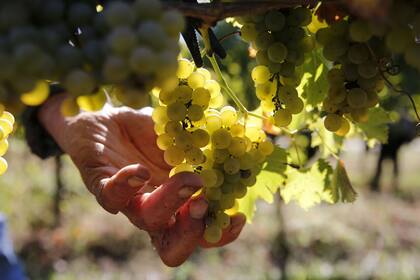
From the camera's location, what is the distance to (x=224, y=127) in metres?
0.69

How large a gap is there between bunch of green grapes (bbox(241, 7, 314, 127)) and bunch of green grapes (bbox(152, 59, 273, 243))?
6 centimetres

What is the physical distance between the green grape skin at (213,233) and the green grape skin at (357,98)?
22 centimetres

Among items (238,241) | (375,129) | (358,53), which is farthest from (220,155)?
(238,241)

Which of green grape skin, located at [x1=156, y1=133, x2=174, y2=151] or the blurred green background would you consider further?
the blurred green background

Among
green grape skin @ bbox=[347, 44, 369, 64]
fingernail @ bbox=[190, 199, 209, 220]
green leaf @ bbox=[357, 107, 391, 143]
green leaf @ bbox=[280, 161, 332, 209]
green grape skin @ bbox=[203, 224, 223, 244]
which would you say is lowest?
green leaf @ bbox=[280, 161, 332, 209]

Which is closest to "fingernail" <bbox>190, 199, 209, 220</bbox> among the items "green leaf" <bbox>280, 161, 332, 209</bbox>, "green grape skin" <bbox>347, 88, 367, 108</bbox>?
"green grape skin" <bbox>347, 88, 367, 108</bbox>

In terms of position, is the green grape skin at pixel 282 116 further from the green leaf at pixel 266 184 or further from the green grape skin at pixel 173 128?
the green leaf at pixel 266 184

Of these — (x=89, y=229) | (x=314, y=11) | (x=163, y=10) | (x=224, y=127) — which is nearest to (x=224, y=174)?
(x=224, y=127)

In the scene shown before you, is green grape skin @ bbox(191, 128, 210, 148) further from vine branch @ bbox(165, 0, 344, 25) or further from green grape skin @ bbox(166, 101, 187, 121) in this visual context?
vine branch @ bbox(165, 0, 344, 25)

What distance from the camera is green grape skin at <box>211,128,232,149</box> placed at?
672 mm

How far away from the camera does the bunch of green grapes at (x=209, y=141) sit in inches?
24.7

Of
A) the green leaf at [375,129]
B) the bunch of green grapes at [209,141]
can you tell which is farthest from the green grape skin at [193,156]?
the green leaf at [375,129]

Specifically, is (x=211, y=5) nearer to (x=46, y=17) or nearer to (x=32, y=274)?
(x=46, y=17)

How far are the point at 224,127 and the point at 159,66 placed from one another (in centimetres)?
33
